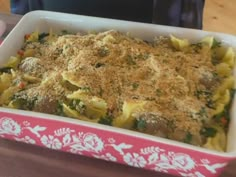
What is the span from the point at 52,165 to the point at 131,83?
0.54 ft

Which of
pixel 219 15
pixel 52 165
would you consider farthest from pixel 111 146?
pixel 219 15

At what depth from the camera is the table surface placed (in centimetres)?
57

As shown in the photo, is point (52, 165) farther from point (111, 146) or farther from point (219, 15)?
point (219, 15)

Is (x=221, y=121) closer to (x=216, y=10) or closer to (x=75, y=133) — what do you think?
(x=75, y=133)

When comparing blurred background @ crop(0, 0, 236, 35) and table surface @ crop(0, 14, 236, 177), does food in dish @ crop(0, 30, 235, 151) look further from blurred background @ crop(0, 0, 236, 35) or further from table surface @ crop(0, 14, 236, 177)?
blurred background @ crop(0, 0, 236, 35)

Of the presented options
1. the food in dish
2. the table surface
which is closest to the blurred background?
the food in dish

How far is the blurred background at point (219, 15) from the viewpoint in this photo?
1.83 meters

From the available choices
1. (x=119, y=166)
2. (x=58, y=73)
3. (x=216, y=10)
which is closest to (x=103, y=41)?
(x=58, y=73)

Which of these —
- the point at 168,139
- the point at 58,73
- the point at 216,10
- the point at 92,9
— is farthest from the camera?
the point at 216,10

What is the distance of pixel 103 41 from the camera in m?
0.67

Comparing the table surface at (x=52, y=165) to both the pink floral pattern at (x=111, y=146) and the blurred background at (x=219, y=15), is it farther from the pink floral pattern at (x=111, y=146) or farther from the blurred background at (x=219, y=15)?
the blurred background at (x=219, y=15)

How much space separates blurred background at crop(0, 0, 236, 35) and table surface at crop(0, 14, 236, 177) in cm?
134

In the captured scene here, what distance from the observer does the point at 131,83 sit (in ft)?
2.00

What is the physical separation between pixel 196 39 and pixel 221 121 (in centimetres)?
18
